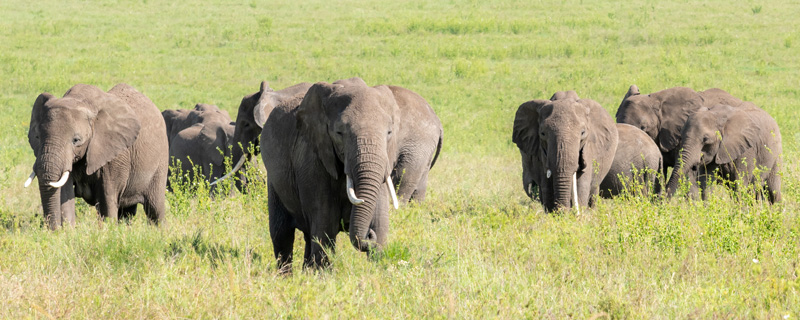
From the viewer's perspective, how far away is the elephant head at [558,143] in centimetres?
981

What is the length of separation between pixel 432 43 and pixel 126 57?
37.3ft

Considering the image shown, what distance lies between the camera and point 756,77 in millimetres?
29031

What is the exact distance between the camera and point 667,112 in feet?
46.7

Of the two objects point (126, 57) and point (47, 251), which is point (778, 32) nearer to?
point (126, 57)

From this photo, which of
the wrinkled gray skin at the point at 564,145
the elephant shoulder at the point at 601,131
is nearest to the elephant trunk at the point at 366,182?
the wrinkled gray skin at the point at 564,145

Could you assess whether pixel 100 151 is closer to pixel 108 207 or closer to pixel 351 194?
pixel 108 207

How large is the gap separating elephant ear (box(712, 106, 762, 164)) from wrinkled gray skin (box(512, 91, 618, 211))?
1.91m

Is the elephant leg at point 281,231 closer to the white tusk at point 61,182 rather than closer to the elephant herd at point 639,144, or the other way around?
the white tusk at point 61,182

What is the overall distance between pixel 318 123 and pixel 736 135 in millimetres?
7593


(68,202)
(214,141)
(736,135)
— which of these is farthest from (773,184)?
(68,202)

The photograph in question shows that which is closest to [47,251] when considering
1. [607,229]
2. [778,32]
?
[607,229]

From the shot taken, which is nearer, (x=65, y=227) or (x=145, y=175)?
(x=65, y=227)

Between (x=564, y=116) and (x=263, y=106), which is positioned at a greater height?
(x=564, y=116)

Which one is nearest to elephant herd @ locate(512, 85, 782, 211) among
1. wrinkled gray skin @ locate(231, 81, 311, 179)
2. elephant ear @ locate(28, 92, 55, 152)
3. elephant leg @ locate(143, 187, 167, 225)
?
wrinkled gray skin @ locate(231, 81, 311, 179)
